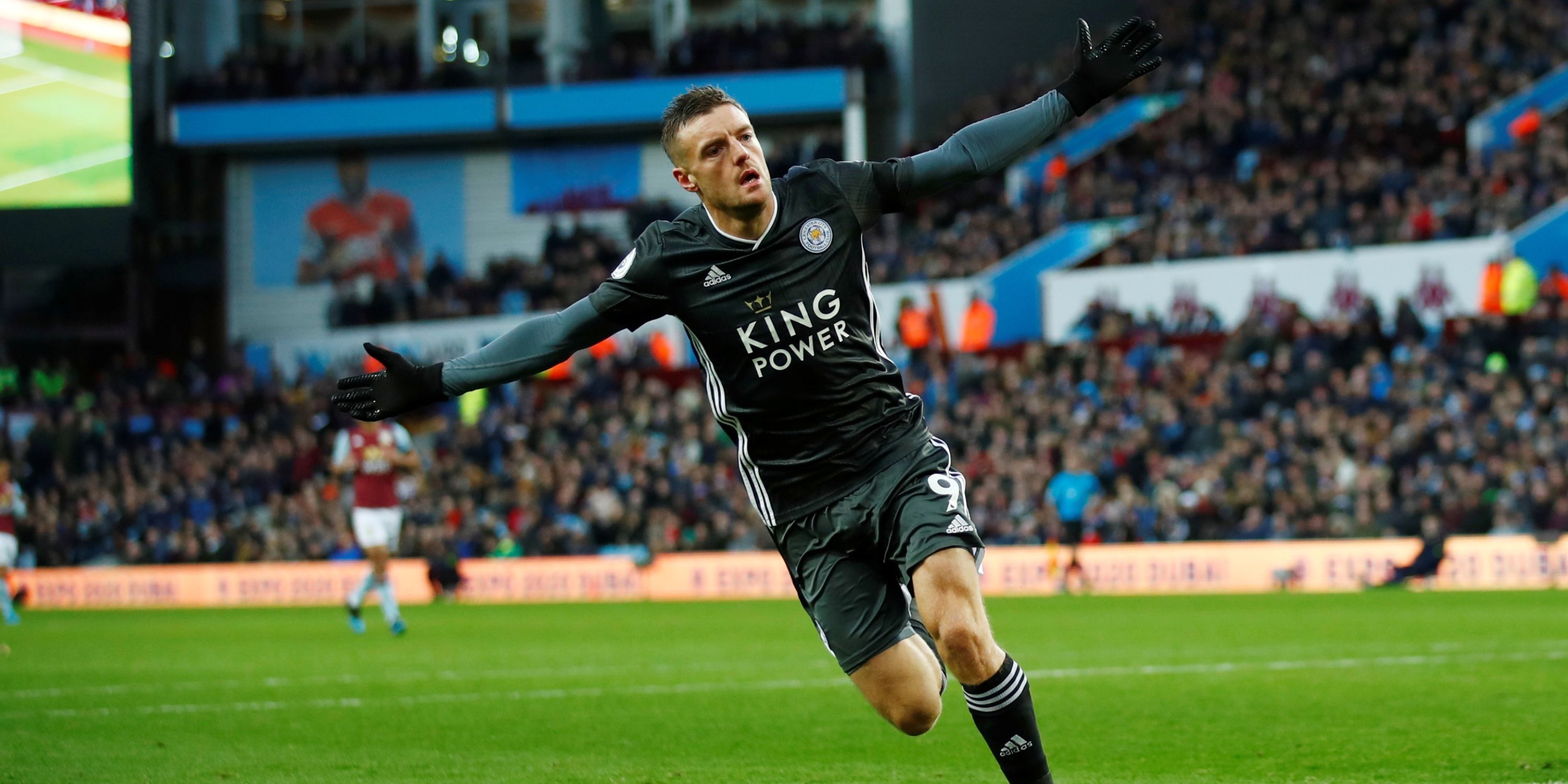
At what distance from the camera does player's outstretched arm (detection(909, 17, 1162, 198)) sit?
5812 mm

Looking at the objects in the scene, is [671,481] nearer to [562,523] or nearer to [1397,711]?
[562,523]

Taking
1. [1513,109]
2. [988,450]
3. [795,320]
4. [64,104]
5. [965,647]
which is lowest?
[988,450]

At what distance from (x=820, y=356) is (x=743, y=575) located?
1959 cm

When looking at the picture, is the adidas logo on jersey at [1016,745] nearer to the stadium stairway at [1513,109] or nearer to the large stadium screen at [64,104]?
the stadium stairway at [1513,109]

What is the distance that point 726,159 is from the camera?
18.8ft

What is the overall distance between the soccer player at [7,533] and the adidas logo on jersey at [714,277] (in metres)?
17.1

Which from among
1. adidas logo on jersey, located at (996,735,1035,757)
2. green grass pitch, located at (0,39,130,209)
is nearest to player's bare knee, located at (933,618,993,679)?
adidas logo on jersey, located at (996,735,1035,757)

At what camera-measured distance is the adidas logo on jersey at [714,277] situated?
5781mm

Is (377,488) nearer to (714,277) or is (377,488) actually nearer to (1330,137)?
(714,277)

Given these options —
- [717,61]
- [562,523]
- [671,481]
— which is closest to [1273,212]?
[671,481]

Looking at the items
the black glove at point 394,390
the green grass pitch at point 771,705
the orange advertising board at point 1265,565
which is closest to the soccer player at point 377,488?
the green grass pitch at point 771,705

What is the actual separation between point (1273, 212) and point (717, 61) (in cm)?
1517

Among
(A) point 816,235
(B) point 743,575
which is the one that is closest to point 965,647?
(A) point 816,235

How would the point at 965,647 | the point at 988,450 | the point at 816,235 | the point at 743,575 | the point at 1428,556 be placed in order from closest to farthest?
the point at 965,647, the point at 816,235, the point at 1428,556, the point at 743,575, the point at 988,450
